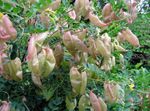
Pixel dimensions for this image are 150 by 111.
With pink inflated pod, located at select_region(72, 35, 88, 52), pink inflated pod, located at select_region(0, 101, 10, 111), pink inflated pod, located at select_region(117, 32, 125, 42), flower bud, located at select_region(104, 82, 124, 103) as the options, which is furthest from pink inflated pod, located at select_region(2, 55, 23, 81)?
pink inflated pod, located at select_region(117, 32, 125, 42)

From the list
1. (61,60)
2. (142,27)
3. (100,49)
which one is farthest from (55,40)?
(142,27)

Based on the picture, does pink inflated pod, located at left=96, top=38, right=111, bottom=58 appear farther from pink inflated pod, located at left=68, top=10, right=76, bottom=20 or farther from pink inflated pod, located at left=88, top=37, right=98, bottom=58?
pink inflated pod, located at left=68, top=10, right=76, bottom=20

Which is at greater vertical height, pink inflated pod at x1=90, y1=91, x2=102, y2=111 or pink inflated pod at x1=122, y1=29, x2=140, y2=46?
pink inflated pod at x1=122, y1=29, x2=140, y2=46

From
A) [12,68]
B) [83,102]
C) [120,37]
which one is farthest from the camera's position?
[120,37]

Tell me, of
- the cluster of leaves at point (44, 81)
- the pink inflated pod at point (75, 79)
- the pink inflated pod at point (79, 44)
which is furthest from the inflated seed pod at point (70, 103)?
the pink inflated pod at point (79, 44)

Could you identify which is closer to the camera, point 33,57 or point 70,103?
point 33,57

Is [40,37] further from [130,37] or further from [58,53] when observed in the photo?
[130,37]

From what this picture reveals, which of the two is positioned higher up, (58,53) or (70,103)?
(58,53)

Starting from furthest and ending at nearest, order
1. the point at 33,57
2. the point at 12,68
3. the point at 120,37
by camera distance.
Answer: the point at 120,37
the point at 12,68
the point at 33,57

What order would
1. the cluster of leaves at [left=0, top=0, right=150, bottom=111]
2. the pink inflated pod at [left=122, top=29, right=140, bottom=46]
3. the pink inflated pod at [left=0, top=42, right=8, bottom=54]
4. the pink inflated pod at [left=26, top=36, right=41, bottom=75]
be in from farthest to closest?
the pink inflated pod at [left=122, top=29, right=140, bottom=46] → the cluster of leaves at [left=0, top=0, right=150, bottom=111] → the pink inflated pod at [left=0, top=42, right=8, bottom=54] → the pink inflated pod at [left=26, top=36, right=41, bottom=75]

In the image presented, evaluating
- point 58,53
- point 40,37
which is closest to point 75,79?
point 58,53

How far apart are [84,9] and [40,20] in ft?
0.62

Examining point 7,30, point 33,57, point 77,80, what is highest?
point 7,30

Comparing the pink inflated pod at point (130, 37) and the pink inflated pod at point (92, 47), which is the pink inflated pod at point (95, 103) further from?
the pink inflated pod at point (130, 37)
